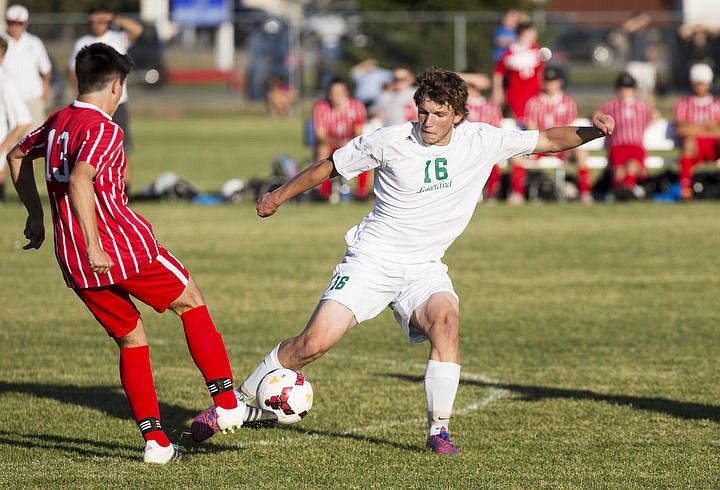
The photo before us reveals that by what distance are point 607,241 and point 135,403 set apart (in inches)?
377

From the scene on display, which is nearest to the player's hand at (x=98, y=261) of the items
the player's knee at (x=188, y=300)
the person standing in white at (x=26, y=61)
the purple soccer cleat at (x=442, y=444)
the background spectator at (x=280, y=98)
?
the player's knee at (x=188, y=300)

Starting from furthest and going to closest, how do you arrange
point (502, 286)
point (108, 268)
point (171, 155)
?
1. point (171, 155)
2. point (502, 286)
3. point (108, 268)

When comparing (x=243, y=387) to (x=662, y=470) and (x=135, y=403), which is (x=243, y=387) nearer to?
(x=135, y=403)

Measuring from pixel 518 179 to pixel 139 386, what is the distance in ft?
42.8

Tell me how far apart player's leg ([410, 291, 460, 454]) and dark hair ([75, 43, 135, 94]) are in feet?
6.21

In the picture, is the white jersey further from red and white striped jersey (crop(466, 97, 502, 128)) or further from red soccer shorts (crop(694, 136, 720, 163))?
red soccer shorts (crop(694, 136, 720, 163))

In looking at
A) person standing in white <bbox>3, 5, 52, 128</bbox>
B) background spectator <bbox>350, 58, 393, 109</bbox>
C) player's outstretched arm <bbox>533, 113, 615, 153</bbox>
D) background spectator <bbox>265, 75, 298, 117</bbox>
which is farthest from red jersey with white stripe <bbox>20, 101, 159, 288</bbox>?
background spectator <bbox>265, 75, 298, 117</bbox>

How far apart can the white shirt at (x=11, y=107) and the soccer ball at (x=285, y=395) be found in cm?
497

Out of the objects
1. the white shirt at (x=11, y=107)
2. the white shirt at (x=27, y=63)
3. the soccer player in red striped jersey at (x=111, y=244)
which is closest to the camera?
the soccer player in red striped jersey at (x=111, y=244)

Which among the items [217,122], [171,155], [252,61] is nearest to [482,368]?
[171,155]

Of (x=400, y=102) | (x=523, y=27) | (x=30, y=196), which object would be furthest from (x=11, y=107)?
(x=523, y=27)

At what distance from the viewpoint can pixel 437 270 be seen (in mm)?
6375

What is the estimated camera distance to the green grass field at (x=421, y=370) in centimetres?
589

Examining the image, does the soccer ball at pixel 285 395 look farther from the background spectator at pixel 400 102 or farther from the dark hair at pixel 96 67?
the background spectator at pixel 400 102
